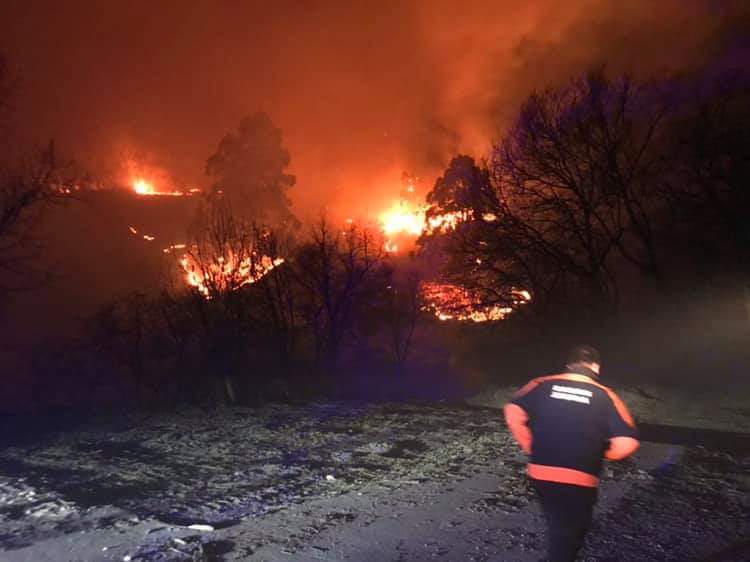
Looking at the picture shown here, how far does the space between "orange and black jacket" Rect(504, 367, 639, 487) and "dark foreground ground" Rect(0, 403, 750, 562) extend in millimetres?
1251

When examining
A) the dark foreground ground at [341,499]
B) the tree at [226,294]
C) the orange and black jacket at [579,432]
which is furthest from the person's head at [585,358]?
the tree at [226,294]

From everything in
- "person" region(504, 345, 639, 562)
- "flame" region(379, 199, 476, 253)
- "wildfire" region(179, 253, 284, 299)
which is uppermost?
"flame" region(379, 199, 476, 253)

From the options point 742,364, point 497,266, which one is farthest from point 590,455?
point 497,266

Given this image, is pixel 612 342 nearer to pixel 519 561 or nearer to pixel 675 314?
pixel 675 314

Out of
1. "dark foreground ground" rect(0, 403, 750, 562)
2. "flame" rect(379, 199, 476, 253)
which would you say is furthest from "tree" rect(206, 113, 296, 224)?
"dark foreground ground" rect(0, 403, 750, 562)

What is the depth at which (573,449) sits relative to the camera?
3.85 m

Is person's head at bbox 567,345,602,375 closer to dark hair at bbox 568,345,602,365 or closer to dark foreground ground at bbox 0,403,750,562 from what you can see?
dark hair at bbox 568,345,602,365

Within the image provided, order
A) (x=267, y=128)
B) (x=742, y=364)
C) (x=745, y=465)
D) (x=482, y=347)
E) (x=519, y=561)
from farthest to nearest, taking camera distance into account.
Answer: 1. (x=267, y=128)
2. (x=482, y=347)
3. (x=742, y=364)
4. (x=745, y=465)
5. (x=519, y=561)

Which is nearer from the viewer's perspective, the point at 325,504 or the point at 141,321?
the point at 325,504

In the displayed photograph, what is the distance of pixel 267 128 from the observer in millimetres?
57031

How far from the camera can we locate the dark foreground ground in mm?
4945

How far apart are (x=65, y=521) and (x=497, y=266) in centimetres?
1764

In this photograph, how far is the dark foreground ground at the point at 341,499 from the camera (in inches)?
195

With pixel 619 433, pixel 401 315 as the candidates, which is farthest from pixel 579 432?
pixel 401 315
